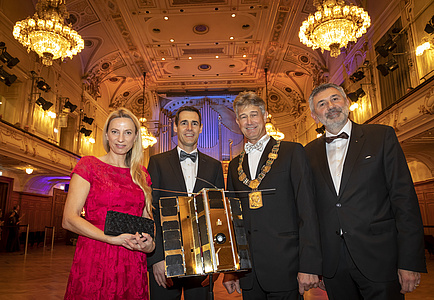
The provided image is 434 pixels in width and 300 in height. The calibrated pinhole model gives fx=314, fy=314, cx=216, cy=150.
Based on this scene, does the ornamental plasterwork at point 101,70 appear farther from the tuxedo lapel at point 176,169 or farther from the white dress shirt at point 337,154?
the white dress shirt at point 337,154

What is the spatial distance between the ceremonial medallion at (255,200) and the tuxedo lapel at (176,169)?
56 cm

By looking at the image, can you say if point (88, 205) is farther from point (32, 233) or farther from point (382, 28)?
point (32, 233)

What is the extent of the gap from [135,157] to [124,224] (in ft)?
2.07

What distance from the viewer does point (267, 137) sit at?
212 centimetres

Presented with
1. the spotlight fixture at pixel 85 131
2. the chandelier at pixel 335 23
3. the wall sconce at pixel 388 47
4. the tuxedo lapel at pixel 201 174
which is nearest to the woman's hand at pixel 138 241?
the tuxedo lapel at pixel 201 174

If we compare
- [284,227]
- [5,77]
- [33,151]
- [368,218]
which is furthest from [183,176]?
[33,151]

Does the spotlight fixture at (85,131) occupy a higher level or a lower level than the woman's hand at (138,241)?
higher

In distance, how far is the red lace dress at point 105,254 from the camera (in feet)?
5.77

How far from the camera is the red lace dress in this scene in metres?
1.76

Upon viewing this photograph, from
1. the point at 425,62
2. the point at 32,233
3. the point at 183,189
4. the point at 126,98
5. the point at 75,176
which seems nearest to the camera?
the point at 75,176

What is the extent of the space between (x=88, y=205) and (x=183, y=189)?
0.65 meters

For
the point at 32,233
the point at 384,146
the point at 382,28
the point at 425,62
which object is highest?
the point at 382,28

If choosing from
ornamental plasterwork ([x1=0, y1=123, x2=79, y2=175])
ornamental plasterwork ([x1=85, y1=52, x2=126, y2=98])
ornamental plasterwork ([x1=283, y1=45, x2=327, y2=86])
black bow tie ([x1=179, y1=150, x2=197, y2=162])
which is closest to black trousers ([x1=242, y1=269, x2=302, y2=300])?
black bow tie ([x1=179, y1=150, x2=197, y2=162])

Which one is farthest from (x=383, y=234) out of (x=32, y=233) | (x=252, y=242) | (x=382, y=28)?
(x=32, y=233)
